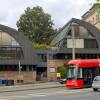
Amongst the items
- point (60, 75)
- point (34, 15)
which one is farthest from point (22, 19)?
point (60, 75)

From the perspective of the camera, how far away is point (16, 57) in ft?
278

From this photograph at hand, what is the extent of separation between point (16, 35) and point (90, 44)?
14.8 metres

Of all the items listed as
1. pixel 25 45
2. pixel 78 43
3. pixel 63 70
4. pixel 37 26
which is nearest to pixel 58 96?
pixel 63 70

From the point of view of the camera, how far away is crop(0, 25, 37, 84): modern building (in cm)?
8325

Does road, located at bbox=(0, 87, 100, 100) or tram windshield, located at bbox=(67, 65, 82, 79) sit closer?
road, located at bbox=(0, 87, 100, 100)

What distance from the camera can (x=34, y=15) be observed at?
125 m

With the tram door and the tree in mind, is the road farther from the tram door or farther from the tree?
the tree

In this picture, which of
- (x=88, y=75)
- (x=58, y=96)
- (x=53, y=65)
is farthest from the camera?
(x=53, y=65)

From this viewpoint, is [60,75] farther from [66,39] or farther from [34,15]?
[34,15]

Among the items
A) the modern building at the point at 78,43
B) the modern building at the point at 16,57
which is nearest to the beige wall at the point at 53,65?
the modern building at the point at 78,43

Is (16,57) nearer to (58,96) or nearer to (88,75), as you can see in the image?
(88,75)

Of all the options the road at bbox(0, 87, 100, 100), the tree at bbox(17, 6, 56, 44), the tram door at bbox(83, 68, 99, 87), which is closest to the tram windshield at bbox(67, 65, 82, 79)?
the tram door at bbox(83, 68, 99, 87)

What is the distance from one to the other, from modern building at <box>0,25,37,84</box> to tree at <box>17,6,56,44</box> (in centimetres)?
3500

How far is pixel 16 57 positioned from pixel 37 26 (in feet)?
132
